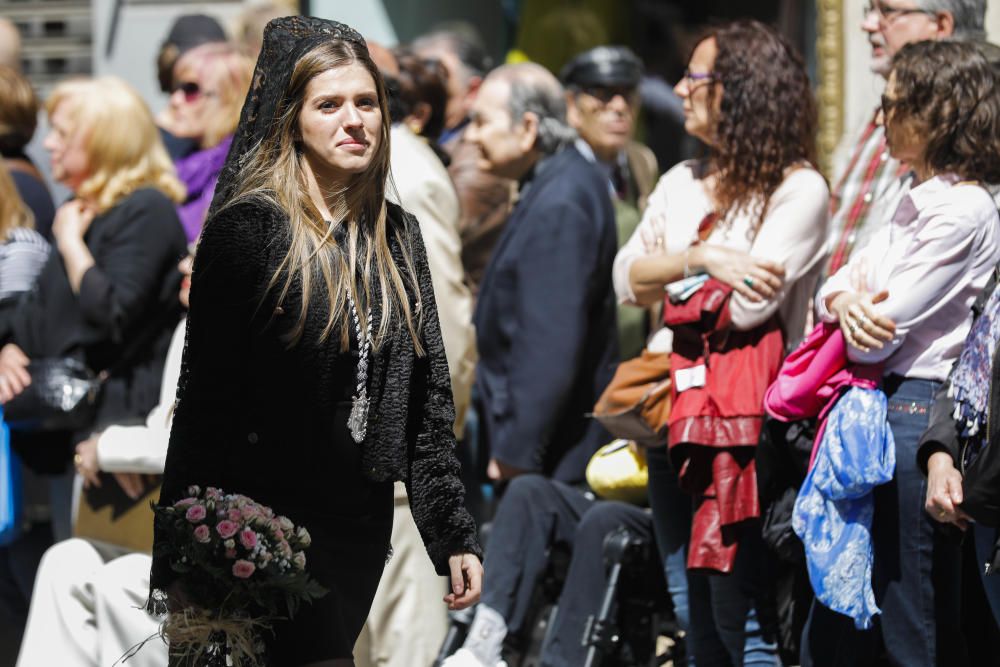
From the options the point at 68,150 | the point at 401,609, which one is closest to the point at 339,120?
the point at 401,609

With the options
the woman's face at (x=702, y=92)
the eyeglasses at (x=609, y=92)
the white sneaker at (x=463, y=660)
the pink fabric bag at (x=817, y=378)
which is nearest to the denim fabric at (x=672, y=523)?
the pink fabric bag at (x=817, y=378)

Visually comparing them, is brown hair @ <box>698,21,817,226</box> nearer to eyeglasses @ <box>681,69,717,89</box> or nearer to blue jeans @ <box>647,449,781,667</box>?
eyeglasses @ <box>681,69,717,89</box>

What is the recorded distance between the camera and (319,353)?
359 centimetres

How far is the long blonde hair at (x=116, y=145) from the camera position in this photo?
20.8 feet

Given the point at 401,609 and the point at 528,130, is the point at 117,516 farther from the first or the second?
the point at 528,130

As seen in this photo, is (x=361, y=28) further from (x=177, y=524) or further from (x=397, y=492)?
(x=177, y=524)

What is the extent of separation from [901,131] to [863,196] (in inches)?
25.7

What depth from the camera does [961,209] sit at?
421cm

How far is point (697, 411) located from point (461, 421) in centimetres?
120

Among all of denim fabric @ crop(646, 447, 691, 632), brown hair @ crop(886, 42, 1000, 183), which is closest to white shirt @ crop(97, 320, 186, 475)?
denim fabric @ crop(646, 447, 691, 632)

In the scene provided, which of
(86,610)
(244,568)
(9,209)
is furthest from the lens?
(9,209)

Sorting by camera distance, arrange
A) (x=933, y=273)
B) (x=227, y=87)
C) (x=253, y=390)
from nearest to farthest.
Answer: (x=253, y=390) < (x=933, y=273) < (x=227, y=87)

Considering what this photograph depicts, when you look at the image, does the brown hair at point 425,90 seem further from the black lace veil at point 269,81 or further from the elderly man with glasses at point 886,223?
the black lace veil at point 269,81

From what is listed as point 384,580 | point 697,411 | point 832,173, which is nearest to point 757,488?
point 697,411
